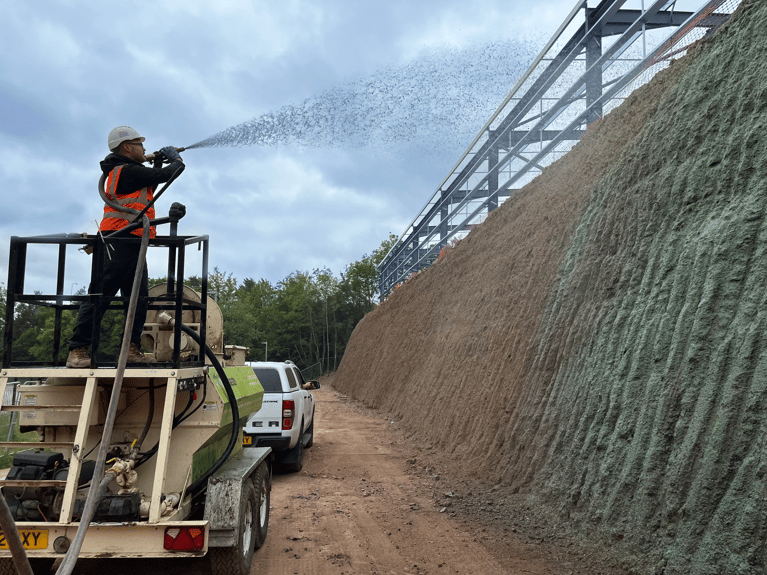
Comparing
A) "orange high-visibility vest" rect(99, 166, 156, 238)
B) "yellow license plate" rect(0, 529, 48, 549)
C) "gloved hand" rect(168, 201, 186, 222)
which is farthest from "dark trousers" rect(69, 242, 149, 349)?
"yellow license plate" rect(0, 529, 48, 549)

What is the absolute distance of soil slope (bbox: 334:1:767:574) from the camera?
193 inches

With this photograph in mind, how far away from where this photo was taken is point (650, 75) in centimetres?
1038

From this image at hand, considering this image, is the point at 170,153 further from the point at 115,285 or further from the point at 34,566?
the point at 34,566

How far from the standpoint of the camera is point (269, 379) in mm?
10625

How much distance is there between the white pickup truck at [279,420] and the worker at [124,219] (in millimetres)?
4996

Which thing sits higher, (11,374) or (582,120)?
(582,120)

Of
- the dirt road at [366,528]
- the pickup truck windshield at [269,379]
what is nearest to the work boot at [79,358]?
the dirt road at [366,528]

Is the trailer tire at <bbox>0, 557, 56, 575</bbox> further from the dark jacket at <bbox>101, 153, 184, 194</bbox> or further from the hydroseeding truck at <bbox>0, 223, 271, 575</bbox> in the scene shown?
the dark jacket at <bbox>101, 153, 184, 194</bbox>

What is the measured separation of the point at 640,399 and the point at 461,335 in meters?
8.91

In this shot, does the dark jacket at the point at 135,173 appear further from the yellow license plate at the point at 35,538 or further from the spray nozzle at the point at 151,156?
the yellow license plate at the point at 35,538

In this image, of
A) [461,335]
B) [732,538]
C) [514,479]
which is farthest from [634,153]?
[461,335]

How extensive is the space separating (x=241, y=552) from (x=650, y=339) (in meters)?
4.65

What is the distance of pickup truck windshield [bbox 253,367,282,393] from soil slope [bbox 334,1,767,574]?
3.58 m

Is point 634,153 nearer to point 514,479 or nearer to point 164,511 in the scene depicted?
point 514,479
